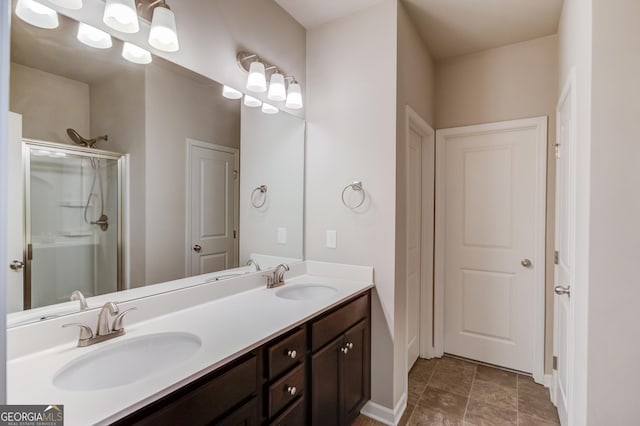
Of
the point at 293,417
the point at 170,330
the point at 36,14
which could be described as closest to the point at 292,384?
the point at 293,417

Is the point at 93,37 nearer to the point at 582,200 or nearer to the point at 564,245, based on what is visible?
the point at 582,200

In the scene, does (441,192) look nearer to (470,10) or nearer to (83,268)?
(470,10)

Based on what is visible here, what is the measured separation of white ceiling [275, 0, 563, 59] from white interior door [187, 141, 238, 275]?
1.16 meters

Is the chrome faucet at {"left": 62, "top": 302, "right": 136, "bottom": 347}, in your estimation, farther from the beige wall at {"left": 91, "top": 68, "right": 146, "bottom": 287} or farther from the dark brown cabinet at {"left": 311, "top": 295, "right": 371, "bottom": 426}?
the dark brown cabinet at {"left": 311, "top": 295, "right": 371, "bottom": 426}

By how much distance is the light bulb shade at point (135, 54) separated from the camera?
131 cm

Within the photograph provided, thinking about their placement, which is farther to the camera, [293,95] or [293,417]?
[293,95]

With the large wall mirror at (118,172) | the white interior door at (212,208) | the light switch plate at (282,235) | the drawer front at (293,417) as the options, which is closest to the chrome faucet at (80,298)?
the large wall mirror at (118,172)

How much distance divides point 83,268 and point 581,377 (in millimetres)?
2106

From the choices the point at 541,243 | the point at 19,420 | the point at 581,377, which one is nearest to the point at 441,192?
the point at 541,243

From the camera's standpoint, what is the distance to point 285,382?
1.28 m

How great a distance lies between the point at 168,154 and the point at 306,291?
1155mm

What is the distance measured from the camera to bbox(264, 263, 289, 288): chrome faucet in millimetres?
1960

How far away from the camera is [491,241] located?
2.67m

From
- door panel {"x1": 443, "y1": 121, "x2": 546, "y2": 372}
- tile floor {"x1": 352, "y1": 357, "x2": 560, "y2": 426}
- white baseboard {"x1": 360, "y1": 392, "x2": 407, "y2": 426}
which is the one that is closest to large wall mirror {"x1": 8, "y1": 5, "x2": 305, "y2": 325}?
white baseboard {"x1": 360, "y1": 392, "x2": 407, "y2": 426}
